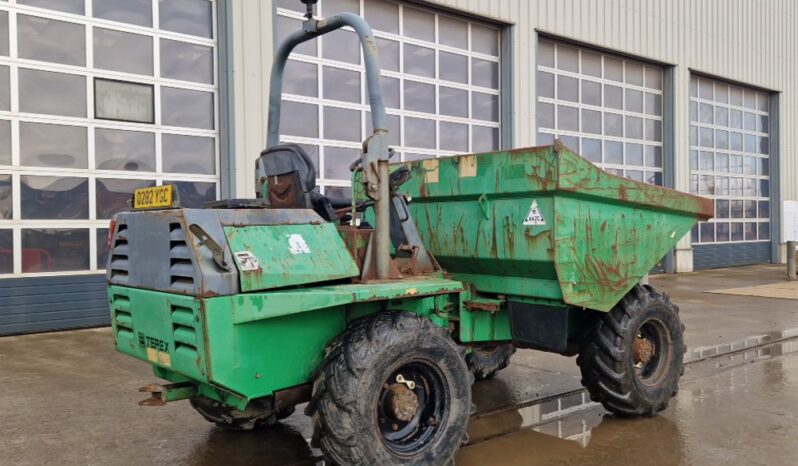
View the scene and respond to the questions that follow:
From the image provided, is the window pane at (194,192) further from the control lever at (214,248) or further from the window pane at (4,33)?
the control lever at (214,248)

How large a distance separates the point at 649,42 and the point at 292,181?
49.1 ft

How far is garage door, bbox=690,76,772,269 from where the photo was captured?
60.3ft

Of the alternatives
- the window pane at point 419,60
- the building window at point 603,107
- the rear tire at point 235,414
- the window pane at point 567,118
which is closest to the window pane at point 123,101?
the window pane at point 419,60

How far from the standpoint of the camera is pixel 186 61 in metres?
9.82

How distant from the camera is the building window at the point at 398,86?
10.9 meters

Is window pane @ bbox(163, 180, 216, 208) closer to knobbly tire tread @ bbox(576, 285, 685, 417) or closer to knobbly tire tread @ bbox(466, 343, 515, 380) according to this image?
knobbly tire tread @ bbox(466, 343, 515, 380)

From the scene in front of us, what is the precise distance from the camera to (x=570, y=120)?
600 inches

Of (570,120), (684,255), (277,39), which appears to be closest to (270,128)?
(277,39)

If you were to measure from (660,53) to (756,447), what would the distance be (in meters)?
14.5

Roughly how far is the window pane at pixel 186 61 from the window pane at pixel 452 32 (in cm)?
468

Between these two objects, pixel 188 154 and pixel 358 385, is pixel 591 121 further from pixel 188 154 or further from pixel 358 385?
pixel 358 385

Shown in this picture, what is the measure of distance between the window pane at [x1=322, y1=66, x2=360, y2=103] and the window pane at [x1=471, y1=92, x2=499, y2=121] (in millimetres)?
2855

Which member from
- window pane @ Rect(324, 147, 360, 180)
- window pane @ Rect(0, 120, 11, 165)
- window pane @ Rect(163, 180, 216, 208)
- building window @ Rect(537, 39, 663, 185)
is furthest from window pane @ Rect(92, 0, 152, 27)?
building window @ Rect(537, 39, 663, 185)

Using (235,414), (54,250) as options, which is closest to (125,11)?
(54,250)
